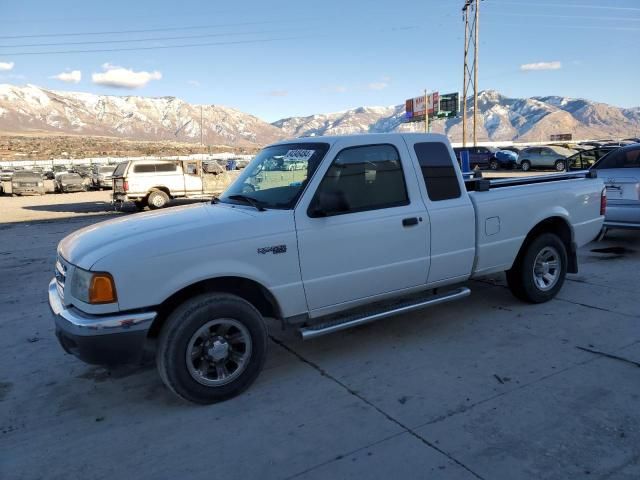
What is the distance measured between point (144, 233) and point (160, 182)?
16639 mm

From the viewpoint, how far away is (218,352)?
3754 millimetres

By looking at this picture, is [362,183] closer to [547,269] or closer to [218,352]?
[218,352]

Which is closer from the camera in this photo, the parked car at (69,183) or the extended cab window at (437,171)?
the extended cab window at (437,171)

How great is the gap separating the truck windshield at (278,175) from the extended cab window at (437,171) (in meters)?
1.00

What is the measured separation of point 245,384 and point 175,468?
0.93 meters

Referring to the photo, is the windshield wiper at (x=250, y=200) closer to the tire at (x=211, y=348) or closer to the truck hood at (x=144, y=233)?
the truck hood at (x=144, y=233)

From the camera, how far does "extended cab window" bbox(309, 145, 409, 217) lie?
13.3 ft

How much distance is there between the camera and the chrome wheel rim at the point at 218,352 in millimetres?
3686

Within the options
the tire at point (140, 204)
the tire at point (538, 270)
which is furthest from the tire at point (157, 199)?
the tire at point (538, 270)

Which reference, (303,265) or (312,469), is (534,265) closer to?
(303,265)

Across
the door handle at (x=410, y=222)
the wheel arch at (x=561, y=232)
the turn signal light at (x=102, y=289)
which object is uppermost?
the door handle at (x=410, y=222)

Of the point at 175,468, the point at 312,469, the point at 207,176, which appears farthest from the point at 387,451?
the point at 207,176

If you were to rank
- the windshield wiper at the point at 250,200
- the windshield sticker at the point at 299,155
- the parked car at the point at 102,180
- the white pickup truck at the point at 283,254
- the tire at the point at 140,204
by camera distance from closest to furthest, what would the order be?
the white pickup truck at the point at 283,254 → the windshield wiper at the point at 250,200 → the windshield sticker at the point at 299,155 → the tire at the point at 140,204 → the parked car at the point at 102,180

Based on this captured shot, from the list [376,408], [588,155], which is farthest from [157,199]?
[376,408]
